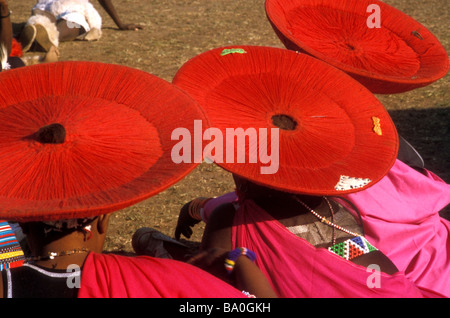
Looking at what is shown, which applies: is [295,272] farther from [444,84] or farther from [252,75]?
[444,84]

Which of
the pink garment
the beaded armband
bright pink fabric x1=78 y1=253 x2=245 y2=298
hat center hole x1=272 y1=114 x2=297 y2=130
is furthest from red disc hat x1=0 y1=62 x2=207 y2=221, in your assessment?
the pink garment

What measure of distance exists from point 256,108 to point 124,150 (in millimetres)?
816

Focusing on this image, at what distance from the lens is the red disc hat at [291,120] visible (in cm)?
226

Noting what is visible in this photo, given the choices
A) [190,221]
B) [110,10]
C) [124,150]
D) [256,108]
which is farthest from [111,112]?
[110,10]

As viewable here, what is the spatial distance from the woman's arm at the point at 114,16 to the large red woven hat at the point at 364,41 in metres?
4.71

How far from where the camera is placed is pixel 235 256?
221 centimetres

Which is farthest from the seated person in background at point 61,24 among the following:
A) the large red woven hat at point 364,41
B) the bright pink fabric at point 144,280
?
the bright pink fabric at point 144,280

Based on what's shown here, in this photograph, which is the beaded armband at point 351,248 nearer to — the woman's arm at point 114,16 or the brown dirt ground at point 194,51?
the brown dirt ground at point 194,51

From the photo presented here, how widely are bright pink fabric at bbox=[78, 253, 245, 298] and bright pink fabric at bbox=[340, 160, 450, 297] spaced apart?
114 centimetres

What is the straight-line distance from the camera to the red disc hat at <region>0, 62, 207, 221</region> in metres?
1.70

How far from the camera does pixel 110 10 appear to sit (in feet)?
24.9

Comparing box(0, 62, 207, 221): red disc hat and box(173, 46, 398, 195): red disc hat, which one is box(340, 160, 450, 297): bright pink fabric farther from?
box(0, 62, 207, 221): red disc hat

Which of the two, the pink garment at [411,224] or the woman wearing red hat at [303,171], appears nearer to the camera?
the woman wearing red hat at [303,171]

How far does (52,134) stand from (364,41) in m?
2.16
